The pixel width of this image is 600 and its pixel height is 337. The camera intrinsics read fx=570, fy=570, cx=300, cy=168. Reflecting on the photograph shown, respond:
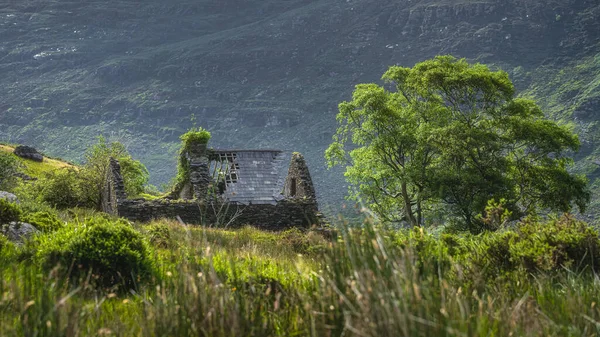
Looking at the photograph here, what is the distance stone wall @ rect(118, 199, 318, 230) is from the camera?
31.0 m

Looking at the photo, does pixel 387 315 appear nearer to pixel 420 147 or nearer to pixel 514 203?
pixel 514 203

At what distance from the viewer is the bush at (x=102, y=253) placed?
916 cm

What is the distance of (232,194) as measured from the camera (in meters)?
34.7

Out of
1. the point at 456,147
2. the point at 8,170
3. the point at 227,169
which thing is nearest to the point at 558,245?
the point at 456,147

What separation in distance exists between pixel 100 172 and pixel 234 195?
10021 millimetres

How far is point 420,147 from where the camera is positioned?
39.1 meters

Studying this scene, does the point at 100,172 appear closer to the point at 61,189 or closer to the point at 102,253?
the point at 61,189

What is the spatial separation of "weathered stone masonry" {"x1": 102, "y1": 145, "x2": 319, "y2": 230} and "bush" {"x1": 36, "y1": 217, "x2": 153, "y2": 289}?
1826 cm

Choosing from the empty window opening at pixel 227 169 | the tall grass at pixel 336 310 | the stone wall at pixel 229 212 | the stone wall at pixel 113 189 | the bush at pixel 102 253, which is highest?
the empty window opening at pixel 227 169

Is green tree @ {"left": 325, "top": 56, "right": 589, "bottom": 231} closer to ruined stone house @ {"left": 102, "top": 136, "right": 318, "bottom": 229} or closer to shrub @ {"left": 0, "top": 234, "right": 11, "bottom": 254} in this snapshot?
ruined stone house @ {"left": 102, "top": 136, "right": 318, "bottom": 229}

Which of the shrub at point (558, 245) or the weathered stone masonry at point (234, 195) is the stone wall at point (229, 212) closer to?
the weathered stone masonry at point (234, 195)

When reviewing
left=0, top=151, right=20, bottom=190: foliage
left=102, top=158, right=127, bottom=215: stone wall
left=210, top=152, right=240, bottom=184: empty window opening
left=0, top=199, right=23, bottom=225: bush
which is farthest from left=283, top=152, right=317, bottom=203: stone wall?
left=0, top=199, right=23, bottom=225: bush

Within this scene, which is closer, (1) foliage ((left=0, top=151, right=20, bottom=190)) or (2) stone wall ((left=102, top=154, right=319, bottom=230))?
(2) stone wall ((left=102, top=154, right=319, bottom=230))

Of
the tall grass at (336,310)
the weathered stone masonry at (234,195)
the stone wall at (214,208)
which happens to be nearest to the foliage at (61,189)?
the stone wall at (214,208)
